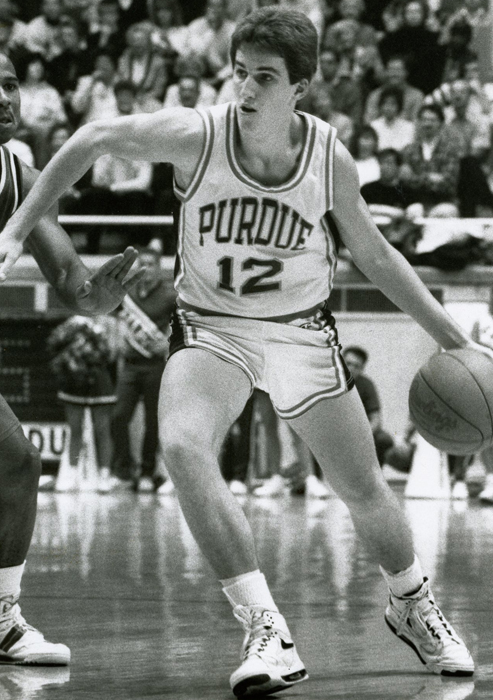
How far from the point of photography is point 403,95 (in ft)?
44.8

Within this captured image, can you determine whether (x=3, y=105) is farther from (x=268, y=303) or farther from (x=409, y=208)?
(x=409, y=208)

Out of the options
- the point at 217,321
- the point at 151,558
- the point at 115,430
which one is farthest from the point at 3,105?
the point at 115,430

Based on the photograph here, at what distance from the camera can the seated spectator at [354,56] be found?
1409 centimetres

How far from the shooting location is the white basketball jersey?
3.88m

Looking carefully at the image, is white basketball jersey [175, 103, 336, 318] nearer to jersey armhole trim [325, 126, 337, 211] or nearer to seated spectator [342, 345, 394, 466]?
jersey armhole trim [325, 126, 337, 211]

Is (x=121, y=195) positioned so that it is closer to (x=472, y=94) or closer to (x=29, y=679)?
(x=472, y=94)

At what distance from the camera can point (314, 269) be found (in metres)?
4.05

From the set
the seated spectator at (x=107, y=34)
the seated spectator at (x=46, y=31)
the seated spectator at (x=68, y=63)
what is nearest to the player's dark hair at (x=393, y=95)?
the seated spectator at (x=107, y=34)

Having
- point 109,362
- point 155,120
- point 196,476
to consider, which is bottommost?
point 109,362

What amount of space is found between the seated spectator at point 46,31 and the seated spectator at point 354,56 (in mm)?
3193

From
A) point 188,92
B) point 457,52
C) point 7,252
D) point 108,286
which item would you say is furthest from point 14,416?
point 457,52

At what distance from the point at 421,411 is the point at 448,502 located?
21.1 ft

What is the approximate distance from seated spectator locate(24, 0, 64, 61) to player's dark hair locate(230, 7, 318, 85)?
37.9ft

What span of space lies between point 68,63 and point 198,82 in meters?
1.83
